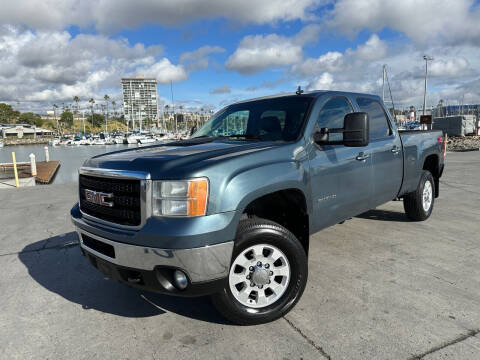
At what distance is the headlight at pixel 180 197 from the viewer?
2346 mm

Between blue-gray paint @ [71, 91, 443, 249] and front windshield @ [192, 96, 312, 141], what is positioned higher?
front windshield @ [192, 96, 312, 141]

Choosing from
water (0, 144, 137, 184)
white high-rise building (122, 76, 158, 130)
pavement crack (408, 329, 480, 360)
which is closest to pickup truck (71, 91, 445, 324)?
pavement crack (408, 329, 480, 360)

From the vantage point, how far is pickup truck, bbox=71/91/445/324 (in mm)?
2357

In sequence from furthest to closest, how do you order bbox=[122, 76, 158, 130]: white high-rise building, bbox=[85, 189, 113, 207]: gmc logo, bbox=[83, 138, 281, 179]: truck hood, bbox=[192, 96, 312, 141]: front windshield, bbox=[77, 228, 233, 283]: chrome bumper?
bbox=[122, 76, 158, 130]: white high-rise building → bbox=[192, 96, 312, 141]: front windshield → bbox=[85, 189, 113, 207]: gmc logo → bbox=[83, 138, 281, 179]: truck hood → bbox=[77, 228, 233, 283]: chrome bumper

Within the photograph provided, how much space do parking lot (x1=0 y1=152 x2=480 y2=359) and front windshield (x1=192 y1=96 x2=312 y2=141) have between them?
153 centimetres

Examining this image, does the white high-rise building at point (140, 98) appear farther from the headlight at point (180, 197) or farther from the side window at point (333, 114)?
the headlight at point (180, 197)

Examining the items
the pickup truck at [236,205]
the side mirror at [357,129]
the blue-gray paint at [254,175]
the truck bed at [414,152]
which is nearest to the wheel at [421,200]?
the truck bed at [414,152]

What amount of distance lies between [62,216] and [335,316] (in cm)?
579

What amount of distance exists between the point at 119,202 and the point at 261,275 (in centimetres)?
122

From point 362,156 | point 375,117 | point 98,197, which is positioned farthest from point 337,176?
point 98,197

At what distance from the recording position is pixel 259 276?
2.69 meters

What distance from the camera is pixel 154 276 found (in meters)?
2.39

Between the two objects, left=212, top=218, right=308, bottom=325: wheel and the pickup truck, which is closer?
the pickup truck

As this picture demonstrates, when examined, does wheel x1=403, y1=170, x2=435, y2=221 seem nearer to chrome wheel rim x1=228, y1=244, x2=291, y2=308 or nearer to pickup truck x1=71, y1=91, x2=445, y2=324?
pickup truck x1=71, y1=91, x2=445, y2=324
